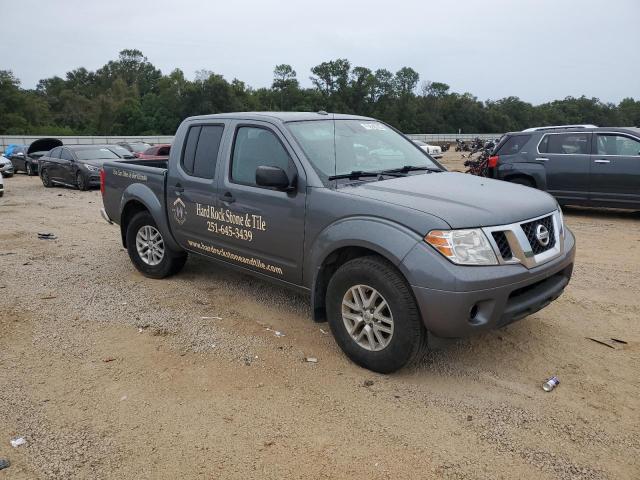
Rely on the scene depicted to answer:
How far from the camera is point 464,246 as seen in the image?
11.0 feet

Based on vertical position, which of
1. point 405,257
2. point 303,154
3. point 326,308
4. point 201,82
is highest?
point 201,82

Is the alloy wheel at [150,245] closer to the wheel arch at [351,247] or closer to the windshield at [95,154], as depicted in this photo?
the wheel arch at [351,247]

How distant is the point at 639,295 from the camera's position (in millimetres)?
5473

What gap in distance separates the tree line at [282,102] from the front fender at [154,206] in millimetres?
59451

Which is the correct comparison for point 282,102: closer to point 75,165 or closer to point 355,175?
point 75,165

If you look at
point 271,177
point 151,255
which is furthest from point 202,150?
point 151,255

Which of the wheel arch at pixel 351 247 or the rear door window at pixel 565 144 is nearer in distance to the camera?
the wheel arch at pixel 351 247

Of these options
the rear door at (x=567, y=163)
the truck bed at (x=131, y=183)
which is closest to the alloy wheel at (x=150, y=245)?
the truck bed at (x=131, y=183)

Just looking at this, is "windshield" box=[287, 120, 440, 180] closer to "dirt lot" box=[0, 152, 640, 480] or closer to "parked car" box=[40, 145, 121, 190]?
"dirt lot" box=[0, 152, 640, 480]

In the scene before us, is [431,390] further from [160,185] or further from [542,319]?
[160,185]

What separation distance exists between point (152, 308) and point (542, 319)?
12.1 feet

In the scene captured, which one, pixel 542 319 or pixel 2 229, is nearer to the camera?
pixel 542 319

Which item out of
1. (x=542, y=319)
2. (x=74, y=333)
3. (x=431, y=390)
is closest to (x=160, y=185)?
(x=74, y=333)

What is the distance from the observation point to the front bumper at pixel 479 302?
3279 millimetres
